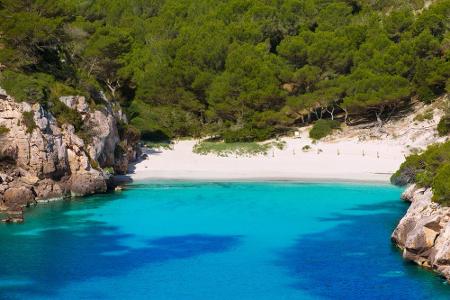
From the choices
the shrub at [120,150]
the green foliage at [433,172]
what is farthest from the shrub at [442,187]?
the shrub at [120,150]

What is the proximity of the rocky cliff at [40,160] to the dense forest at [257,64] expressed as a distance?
20.0 feet

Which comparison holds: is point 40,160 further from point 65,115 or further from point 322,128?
point 322,128

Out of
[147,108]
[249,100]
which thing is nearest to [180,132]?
[147,108]

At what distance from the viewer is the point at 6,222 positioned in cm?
3366

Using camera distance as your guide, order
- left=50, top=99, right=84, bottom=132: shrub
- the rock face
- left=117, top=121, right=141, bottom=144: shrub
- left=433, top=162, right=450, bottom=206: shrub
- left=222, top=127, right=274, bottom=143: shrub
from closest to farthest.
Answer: the rock face < left=433, top=162, right=450, bottom=206: shrub < left=50, top=99, right=84, bottom=132: shrub < left=117, top=121, right=141, bottom=144: shrub < left=222, top=127, right=274, bottom=143: shrub

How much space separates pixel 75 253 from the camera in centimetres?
2828

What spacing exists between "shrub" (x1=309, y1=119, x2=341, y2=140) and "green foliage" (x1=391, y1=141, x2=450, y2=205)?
516 inches

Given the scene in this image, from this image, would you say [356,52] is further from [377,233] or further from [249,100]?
[377,233]

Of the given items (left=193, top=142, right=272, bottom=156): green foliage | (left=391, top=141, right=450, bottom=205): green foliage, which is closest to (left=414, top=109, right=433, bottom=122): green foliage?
(left=193, top=142, right=272, bottom=156): green foliage

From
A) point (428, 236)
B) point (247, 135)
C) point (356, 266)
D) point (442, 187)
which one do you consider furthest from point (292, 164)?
point (428, 236)

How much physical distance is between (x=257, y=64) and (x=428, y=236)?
3579 centimetres

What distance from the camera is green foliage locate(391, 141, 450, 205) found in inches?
996

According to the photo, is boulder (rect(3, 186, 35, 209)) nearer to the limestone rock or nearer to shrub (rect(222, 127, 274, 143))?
the limestone rock

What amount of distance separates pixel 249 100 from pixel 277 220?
23.8m
